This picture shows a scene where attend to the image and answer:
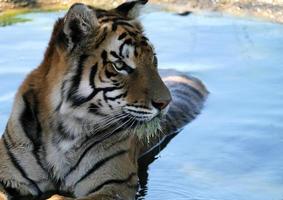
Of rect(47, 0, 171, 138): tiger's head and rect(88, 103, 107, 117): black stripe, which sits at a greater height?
Result: rect(47, 0, 171, 138): tiger's head

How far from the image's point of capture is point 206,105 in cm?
614

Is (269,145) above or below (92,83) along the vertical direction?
below

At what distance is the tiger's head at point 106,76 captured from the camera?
3.81 m

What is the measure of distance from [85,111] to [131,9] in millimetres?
631

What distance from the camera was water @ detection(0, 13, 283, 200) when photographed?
4642mm

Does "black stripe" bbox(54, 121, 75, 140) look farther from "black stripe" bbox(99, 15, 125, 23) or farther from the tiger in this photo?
"black stripe" bbox(99, 15, 125, 23)

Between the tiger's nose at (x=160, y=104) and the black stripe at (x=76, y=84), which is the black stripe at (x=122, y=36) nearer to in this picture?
the black stripe at (x=76, y=84)

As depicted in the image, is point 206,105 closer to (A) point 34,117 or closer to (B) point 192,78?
(B) point 192,78

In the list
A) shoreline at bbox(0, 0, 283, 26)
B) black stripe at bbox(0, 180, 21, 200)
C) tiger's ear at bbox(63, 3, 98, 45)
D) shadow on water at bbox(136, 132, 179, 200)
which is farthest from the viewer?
shoreline at bbox(0, 0, 283, 26)

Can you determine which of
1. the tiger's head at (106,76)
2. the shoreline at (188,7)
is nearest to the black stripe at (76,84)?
the tiger's head at (106,76)

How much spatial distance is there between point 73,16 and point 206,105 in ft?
8.48

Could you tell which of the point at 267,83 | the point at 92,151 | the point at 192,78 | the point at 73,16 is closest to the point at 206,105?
the point at 192,78

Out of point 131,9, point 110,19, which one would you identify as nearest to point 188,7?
point 131,9

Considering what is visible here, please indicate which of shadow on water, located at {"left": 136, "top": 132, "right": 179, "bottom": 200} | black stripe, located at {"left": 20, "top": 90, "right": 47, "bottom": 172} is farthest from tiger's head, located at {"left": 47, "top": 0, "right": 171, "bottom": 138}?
shadow on water, located at {"left": 136, "top": 132, "right": 179, "bottom": 200}
